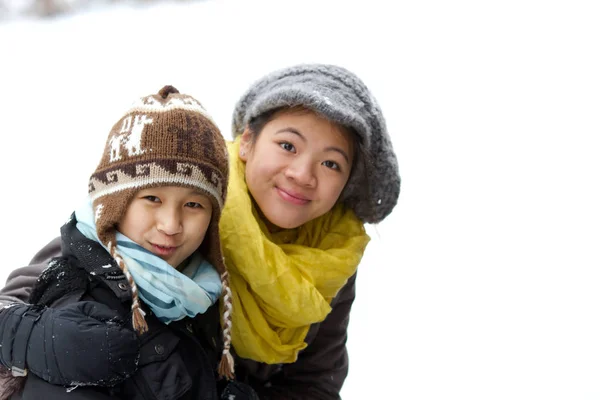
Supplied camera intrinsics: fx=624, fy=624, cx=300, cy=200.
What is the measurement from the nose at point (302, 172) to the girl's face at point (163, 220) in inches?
14.9

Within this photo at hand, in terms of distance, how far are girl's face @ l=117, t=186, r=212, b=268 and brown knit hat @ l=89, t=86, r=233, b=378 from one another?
2 cm

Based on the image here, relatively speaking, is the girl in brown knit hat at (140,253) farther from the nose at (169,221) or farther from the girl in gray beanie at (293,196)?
the girl in gray beanie at (293,196)

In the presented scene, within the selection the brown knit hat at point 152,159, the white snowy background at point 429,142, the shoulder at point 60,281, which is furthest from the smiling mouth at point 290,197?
the white snowy background at point 429,142

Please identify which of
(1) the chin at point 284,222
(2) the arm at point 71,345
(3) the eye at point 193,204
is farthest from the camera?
(1) the chin at point 284,222

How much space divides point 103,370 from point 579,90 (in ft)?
12.0

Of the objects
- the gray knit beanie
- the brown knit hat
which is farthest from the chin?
the brown knit hat

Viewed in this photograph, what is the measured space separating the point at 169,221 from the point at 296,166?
480 millimetres

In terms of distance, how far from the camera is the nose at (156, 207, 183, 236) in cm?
118

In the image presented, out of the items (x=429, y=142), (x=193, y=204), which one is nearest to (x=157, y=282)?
(x=193, y=204)

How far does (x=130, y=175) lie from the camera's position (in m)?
1.18

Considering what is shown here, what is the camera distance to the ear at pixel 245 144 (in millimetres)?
→ 1700

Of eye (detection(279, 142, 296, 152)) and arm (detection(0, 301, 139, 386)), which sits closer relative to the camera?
arm (detection(0, 301, 139, 386))

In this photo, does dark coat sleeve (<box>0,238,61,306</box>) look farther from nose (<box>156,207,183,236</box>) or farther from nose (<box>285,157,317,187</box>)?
nose (<box>285,157,317,187</box>)

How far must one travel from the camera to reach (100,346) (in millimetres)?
1118
